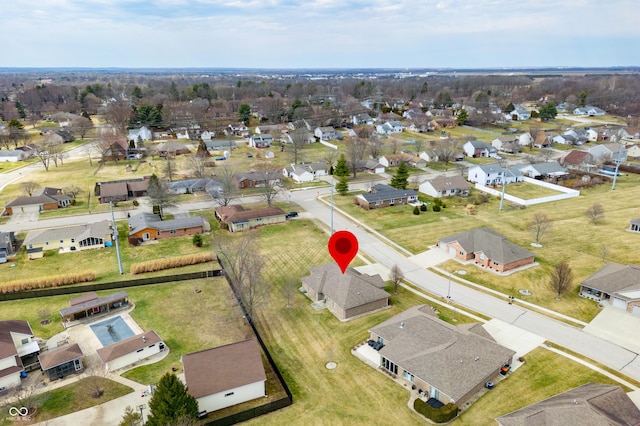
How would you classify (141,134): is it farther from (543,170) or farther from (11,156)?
(543,170)

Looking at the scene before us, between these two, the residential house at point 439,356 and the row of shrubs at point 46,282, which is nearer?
the residential house at point 439,356

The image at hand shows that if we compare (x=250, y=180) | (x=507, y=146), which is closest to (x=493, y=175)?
(x=507, y=146)

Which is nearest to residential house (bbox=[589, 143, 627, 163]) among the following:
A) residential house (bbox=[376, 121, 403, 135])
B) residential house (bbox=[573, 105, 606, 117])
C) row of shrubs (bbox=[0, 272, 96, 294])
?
residential house (bbox=[376, 121, 403, 135])

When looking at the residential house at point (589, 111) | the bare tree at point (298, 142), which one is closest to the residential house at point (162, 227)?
the bare tree at point (298, 142)

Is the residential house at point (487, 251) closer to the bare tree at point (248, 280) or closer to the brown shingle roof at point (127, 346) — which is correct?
the bare tree at point (248, 280)

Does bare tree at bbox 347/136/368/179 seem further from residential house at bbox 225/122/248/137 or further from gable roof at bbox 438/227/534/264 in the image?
residential house at bbox 225/122/248/137

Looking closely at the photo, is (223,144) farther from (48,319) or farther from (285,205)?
(48,319)

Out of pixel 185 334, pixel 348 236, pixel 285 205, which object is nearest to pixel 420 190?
pixel 285 205
